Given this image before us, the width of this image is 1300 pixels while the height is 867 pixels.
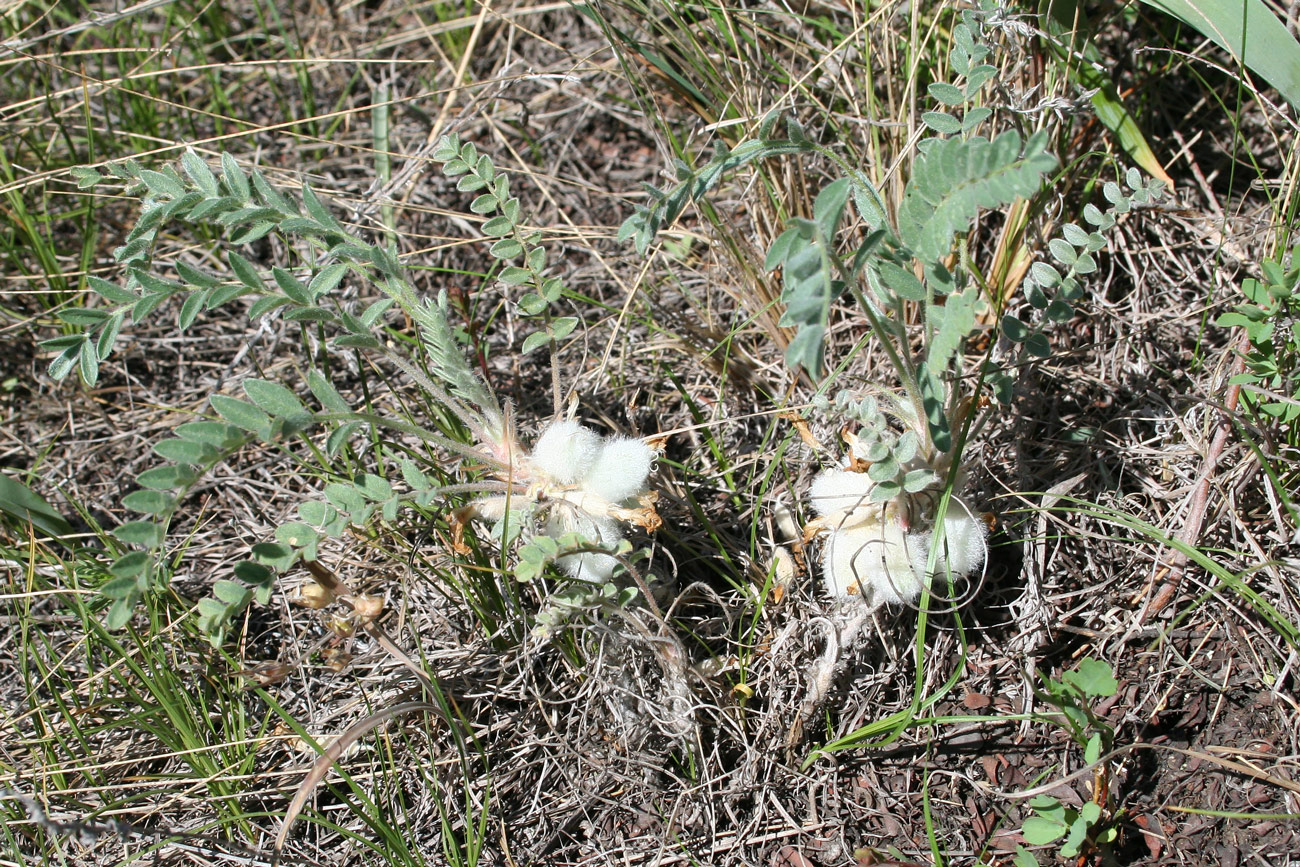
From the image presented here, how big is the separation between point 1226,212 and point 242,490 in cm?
246

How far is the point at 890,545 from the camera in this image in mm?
1812

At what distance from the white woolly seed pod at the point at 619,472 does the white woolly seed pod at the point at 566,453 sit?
2cm

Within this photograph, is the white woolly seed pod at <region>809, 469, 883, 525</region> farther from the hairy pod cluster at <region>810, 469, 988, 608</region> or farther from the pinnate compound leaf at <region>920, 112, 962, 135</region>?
the pinnate compound leaf at <region>920, 112, 962, 135</region>

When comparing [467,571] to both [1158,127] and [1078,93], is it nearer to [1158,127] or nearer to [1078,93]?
[1078,93]

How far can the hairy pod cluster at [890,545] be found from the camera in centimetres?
181

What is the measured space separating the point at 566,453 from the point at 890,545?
654mm

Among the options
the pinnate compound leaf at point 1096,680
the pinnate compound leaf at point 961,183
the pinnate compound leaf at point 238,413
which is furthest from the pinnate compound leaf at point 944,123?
the pinnate compound leaf at point 238,413

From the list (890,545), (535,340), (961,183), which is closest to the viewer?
(961,183)

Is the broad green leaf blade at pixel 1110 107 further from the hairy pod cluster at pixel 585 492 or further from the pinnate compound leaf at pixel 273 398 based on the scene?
the pinnate compound leaf at pixel 273 398

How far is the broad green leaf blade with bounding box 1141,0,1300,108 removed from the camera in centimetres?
197

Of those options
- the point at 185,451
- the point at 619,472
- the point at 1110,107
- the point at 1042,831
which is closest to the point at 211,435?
the point at 185,451

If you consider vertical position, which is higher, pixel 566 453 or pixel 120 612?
pixel 566 453

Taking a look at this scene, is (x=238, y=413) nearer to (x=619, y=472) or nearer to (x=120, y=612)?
(x=120, y=612)

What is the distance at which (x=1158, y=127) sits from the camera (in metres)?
2.47
